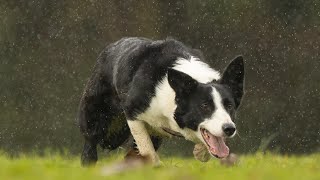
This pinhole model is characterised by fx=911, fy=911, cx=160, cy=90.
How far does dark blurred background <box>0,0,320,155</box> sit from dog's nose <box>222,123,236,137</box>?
10.5 meters

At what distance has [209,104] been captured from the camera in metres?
6.81

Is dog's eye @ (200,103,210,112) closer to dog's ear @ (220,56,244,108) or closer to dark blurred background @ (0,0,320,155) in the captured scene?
dog's ear @ (220,56,244,108)

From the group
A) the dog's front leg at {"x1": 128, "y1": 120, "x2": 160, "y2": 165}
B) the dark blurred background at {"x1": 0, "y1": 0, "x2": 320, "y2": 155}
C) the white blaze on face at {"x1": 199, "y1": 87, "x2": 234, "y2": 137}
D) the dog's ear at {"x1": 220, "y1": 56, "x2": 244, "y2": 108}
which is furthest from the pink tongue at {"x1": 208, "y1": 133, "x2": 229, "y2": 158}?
the dark blurred background at {"x1": 0, "y1": 0, "x2": 320, "y2": 155}

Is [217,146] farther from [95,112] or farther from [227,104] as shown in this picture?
[95,112]

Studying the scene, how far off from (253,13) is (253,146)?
3.18 m

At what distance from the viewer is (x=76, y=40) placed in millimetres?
18188

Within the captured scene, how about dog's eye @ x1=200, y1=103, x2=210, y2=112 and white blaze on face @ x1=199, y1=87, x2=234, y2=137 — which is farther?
dog's eye @ x1=200, y1=103, x2=210, y2=112

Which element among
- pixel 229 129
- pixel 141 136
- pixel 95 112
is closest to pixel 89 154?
pixel 95 112

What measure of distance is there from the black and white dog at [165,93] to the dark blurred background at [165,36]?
8.67 meters

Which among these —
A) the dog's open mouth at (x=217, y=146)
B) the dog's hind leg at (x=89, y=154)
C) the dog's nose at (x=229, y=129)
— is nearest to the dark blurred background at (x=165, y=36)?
the dog's hind leg at (x=89, y=154)

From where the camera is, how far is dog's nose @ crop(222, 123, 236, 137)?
6.47 metres

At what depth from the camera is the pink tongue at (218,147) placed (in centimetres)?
677

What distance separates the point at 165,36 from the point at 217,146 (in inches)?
429

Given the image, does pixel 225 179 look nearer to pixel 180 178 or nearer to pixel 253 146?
pixel 180 178
